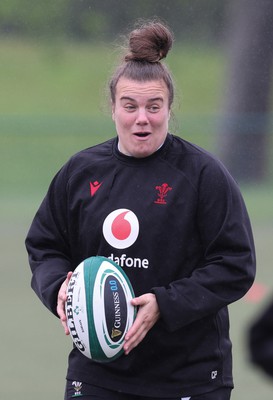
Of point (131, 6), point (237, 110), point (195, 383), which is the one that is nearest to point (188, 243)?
point (195, 383)

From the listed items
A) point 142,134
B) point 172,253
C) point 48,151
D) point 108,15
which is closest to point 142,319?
point 172,253

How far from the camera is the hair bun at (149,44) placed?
416 cm

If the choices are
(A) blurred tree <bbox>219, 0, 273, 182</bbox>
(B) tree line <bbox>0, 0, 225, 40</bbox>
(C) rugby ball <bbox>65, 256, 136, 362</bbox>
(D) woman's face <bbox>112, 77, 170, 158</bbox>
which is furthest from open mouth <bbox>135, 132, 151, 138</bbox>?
(B) tree line <bbox>0, 0, 225, 40</bbox>

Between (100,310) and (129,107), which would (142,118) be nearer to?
(129,107)

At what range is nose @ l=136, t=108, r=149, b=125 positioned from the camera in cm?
398

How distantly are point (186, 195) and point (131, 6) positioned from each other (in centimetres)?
376

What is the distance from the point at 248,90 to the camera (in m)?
8.24

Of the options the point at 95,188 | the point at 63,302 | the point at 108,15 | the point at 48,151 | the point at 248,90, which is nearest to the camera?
the point at 63,302

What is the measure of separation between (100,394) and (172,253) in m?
0.58

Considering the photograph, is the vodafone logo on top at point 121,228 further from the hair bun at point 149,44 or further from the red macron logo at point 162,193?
the hair bun at point 149,44

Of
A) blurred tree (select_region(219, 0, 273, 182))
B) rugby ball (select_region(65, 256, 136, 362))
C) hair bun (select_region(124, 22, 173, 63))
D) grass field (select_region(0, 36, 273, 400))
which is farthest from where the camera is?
blurred tree (select_region(219, 0, 273, 182))

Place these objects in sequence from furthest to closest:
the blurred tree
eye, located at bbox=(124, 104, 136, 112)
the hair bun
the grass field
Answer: the blurred tree → the grass field → the hair bun → eye, located at bbox=(124, 104, 136, 112)

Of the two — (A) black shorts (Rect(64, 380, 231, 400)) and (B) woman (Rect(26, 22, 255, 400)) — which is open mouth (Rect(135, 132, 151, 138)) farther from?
(A) black shorts (Rect(64, 380, 231, 400))

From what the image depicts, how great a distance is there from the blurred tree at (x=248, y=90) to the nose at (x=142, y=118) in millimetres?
2913
